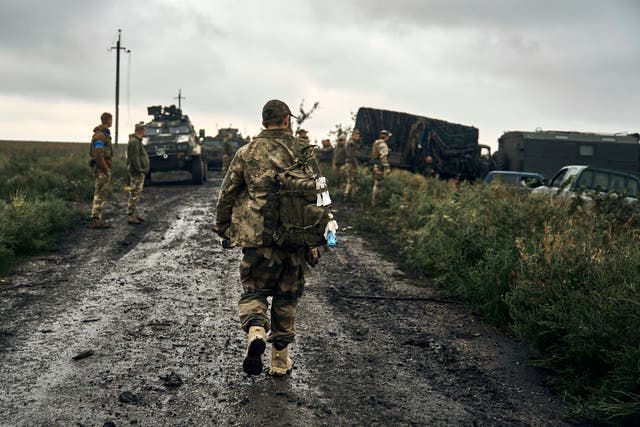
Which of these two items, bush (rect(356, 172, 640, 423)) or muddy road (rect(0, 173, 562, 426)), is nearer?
muddy road (rect(0, 173, 562, 426))

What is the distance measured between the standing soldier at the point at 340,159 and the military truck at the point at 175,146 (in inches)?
182

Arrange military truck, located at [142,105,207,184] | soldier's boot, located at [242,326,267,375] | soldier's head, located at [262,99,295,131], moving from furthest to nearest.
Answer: military truck, located at [142,105,207,184] < soldier's head, located at [262,99,295,131] < soldier's boot, located at [242,326,267,375]

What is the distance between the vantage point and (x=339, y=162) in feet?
60.7

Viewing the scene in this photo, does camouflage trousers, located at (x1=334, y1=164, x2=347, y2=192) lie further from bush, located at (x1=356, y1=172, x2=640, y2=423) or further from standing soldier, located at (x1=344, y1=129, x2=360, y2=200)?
bush, located at (x1=356, y1=172, x2=640, y2=423)

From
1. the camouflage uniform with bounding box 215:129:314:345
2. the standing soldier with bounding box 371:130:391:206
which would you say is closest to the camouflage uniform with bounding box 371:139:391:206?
the standing soldier with bounding box 371:130:391:206

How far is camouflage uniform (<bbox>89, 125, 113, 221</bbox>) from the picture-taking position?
11.0 m

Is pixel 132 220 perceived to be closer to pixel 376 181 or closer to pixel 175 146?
pixel 376 181

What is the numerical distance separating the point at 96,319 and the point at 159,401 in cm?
204

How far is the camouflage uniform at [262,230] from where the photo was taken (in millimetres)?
4230

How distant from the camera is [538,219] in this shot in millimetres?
7941

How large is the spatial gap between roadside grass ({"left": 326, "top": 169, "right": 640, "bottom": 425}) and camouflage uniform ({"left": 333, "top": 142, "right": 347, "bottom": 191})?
8.31m

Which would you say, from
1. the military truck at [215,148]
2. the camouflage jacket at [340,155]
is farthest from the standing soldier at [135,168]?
the military truck at [215,148]

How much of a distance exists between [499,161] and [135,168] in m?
17.2

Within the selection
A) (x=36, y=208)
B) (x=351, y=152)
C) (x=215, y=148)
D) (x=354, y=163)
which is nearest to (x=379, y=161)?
(x=354, y=163)
